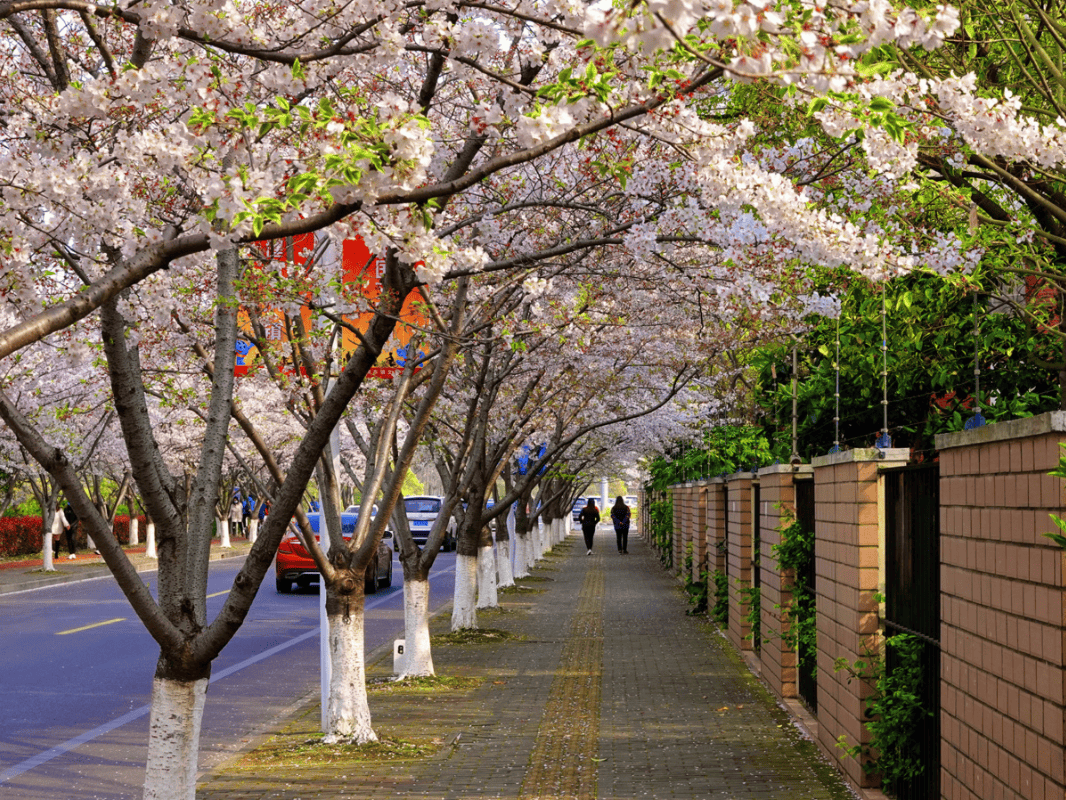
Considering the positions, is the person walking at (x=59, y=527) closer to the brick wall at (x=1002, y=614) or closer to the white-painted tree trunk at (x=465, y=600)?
the white-painted tree trunk at (x=465, y=600)

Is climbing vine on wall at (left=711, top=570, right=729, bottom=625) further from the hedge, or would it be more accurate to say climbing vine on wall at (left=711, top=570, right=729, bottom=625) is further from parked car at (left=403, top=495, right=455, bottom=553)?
the hedge

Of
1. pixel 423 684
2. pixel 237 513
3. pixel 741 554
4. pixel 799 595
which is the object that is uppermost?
pixel 741 554

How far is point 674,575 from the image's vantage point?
31188mm

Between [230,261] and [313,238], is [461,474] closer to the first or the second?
[313,238]

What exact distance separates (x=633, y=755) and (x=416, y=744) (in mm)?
1714

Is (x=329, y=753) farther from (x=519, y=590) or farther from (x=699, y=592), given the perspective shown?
(x=519, y=590)

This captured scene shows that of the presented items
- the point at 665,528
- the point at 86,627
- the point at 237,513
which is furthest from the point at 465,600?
the point at 237,513

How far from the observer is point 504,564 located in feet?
87.9

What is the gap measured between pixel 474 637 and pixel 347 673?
7164 millimetres

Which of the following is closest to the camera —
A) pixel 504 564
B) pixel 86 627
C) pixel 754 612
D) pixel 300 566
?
pixel 754 612

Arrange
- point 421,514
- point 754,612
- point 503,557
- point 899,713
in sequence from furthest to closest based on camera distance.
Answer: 1. point 421,514
2. point 503,557
3. point 754,612
4. point 899,713

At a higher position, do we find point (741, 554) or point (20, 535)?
point (741, 554)

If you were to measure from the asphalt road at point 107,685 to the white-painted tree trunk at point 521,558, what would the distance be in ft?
24.0

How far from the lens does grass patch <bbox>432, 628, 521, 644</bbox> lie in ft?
54.0
